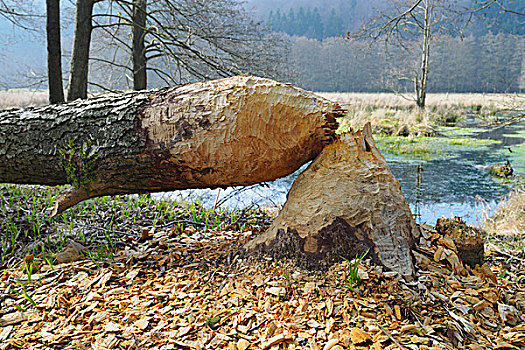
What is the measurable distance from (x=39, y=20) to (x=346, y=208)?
690cm

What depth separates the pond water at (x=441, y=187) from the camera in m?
4.91

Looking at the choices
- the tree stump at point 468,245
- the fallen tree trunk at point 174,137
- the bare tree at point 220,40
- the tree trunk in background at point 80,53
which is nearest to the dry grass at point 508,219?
the tree stump at point 468,245

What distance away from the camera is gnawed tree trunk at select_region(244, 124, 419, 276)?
175 centimetres

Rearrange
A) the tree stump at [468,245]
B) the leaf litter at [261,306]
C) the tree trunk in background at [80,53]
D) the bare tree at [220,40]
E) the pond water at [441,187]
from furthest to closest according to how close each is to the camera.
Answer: the pond water at [441,187] → the bare tree at [220,40] → the tree trunk in background at [80,53] → the tree stump at [468,245] → the leaf litter at [261,306]

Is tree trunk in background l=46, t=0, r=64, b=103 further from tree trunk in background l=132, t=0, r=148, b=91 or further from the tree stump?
the tree stump

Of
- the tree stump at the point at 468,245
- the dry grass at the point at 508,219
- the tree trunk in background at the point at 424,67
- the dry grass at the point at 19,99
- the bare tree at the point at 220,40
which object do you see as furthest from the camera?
the tree trunk in background at the point at 424,67

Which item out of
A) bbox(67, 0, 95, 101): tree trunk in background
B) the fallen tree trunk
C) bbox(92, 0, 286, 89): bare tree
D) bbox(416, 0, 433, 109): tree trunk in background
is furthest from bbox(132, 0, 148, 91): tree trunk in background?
bbox(416, 0, 433, 109): tree trunk in background

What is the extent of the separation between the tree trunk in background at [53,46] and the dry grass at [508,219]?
17.2 ft

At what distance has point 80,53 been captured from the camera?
159 inches

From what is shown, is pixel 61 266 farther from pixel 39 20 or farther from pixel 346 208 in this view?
pixel 39 20

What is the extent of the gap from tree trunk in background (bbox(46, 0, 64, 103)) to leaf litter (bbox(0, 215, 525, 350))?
267 centimetres

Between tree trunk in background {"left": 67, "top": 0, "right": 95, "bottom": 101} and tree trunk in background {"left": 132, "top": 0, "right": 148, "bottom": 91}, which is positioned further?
tree trunk in background {"left": 132, "top": 0, "right": 148, "bottom": 91}

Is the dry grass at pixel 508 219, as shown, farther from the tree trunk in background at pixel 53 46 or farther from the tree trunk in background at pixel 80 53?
the tree trunk in background at pixel 53 46

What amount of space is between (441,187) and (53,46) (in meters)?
6.32
